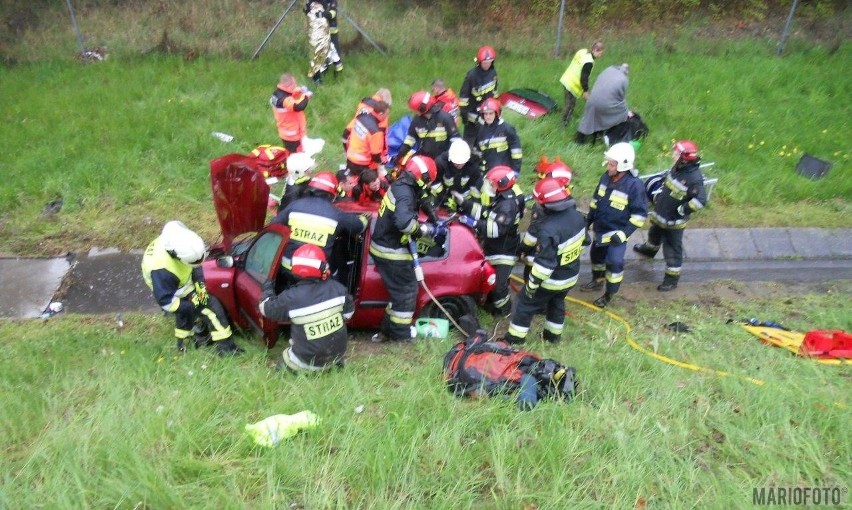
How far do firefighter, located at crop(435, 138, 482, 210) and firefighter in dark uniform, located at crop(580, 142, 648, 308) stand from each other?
144 cm

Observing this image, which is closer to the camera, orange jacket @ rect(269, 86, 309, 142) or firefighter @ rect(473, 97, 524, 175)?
firefighter @ rect(473, 97, 524, 175)

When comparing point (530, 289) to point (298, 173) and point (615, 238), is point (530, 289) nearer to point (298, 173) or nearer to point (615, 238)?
point (615, 238)

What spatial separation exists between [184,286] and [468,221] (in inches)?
105

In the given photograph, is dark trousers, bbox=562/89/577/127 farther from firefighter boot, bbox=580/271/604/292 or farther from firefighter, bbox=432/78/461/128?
firefighter boot, bbox=580/271/604/292

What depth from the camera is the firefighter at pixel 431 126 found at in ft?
23.7

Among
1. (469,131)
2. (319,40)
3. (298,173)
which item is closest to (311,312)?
(298,173)

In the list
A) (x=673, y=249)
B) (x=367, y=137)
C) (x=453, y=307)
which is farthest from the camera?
(x=367, y=137)

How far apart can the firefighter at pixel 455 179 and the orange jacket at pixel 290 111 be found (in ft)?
6.75

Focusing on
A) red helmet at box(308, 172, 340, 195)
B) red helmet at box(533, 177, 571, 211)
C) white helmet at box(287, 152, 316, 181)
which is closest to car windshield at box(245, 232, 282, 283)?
red helmet at box(308, 172, 340, 195)

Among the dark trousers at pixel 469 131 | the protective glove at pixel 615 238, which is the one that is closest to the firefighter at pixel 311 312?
the protective glove at pixel 615 238

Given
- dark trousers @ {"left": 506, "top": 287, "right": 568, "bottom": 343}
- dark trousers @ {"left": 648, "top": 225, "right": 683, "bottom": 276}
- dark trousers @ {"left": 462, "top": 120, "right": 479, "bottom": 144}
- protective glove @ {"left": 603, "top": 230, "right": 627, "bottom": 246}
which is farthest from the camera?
dark trousers @ {"left": 462, "top": 120, "right": 479, "bottom": 144}

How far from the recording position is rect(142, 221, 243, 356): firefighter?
4695 millimetres

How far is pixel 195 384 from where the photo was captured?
13.9 feet

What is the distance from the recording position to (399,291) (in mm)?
5383
